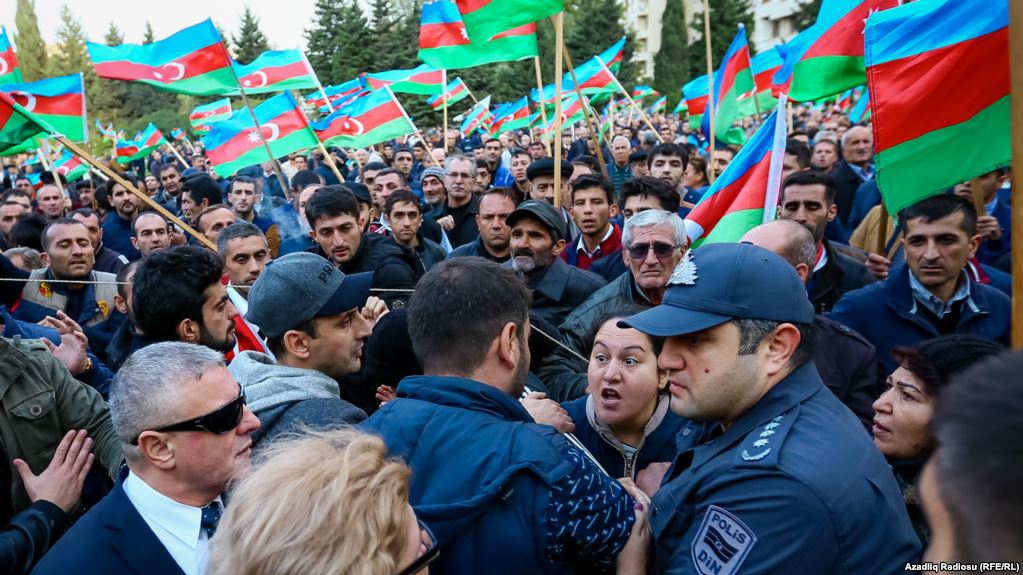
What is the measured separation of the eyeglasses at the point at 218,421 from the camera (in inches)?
93.0

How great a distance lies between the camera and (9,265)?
16.8 ft

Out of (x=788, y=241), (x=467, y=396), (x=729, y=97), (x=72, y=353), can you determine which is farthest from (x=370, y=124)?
(x=467, y=396)

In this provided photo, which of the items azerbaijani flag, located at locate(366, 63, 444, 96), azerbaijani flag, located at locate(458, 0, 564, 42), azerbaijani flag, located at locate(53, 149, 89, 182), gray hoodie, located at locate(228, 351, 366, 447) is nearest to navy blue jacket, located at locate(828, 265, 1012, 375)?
gray hoodie, located at locate(228, 351, 366, 447)

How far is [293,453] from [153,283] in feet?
7.67

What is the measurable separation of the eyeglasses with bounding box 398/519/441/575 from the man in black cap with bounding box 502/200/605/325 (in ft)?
11.6

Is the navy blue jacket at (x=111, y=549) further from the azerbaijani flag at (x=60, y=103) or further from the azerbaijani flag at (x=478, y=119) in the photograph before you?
the azerbaijani flag at (x=478, y=119)

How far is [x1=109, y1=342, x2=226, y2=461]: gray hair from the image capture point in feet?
7.73

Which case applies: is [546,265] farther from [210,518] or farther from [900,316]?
[210,518]

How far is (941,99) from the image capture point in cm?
375

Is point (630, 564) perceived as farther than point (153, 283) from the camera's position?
No

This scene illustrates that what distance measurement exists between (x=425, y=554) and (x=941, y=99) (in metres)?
3.26

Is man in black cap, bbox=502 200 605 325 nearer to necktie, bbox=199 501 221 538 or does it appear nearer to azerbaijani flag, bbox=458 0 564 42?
azerbaijani flag, bbox=458 0 564 42

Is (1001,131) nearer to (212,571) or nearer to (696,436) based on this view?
(696,436)

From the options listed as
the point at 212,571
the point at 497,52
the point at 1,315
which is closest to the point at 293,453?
the point at 212,571
